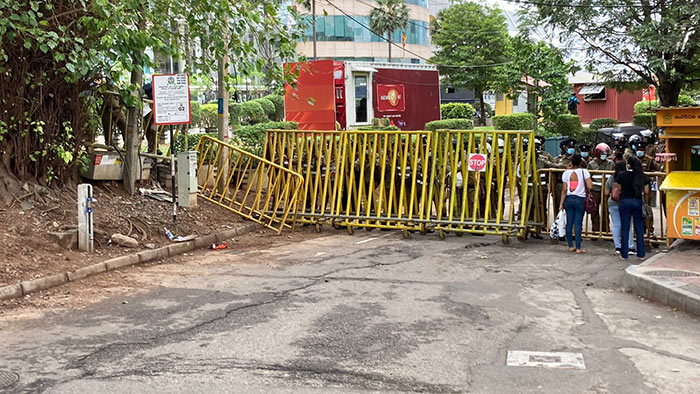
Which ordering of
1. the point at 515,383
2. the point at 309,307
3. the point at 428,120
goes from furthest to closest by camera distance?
1. the point at 428,120
2. the point at 309,307
3. the point at 515,383

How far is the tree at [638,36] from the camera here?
20578 mm

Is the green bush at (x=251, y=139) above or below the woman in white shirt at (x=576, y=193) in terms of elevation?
above

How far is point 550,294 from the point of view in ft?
31.3

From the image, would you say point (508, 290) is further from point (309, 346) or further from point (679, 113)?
point (679, 113)

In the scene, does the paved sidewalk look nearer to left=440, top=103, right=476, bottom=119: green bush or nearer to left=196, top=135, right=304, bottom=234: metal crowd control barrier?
left=196, top=135, right=304, bottom=234: metal crowd control barrier

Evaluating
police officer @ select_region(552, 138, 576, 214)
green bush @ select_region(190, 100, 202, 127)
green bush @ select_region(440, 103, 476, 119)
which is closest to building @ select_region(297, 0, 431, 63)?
green bush @ select_region(440, 103, 476, 119)

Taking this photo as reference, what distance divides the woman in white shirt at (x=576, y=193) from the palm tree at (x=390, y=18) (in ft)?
237

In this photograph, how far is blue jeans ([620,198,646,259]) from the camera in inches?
458

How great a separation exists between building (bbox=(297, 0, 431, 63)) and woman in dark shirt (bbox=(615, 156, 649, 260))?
229 ft

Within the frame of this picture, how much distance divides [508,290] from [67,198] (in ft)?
25.1

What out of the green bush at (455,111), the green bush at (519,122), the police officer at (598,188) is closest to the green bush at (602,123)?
the green bush at (519,122)

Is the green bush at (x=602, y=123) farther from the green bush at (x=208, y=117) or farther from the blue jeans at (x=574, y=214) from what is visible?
the blue jeans at (x=574, y=214)

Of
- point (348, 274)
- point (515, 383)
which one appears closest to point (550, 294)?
point (348, 274)

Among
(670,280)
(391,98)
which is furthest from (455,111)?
(670,280)
